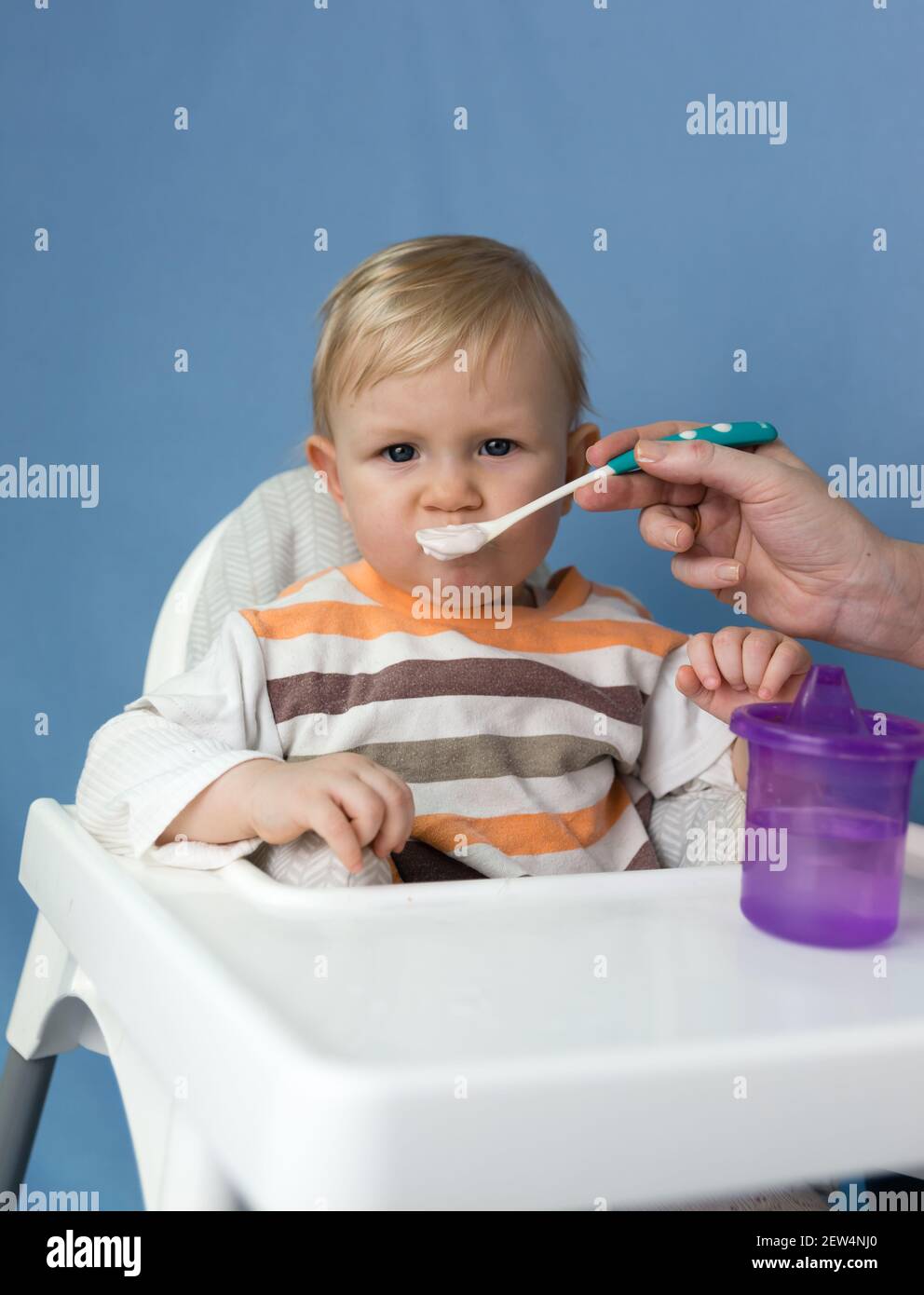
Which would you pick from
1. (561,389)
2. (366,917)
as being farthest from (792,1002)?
(561,389)

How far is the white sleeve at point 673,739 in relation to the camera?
1.04m

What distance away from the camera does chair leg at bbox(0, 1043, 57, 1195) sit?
1.03 metres

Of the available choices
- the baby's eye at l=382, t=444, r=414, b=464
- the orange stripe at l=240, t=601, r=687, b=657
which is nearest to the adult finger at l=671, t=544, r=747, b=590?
the orange stripe at l=240, t=601, r=687, b=657

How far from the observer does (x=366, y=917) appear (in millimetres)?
662

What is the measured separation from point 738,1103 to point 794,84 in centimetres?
131

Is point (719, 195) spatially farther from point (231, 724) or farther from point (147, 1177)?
point (147, 1177)

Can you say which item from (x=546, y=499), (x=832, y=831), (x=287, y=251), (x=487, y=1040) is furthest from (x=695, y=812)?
(x=287, y=251)

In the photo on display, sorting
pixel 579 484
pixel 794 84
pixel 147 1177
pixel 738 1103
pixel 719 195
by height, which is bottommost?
pixel 147 1177

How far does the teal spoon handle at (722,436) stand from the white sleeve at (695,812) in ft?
0.82

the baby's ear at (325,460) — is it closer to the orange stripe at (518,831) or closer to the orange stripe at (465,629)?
the orange stripe at (465,629)

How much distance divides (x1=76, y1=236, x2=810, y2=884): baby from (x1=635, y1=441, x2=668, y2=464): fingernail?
119 millimetres

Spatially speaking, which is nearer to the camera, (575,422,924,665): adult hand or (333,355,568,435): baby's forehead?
(575,422,924,665): adult hand

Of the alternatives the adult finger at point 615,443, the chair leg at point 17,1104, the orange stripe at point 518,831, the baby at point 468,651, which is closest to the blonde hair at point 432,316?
the baby at point 468,651

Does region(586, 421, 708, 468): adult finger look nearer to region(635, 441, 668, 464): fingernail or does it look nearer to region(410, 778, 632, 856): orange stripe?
region(635, 441, 668, 464): fingernail
